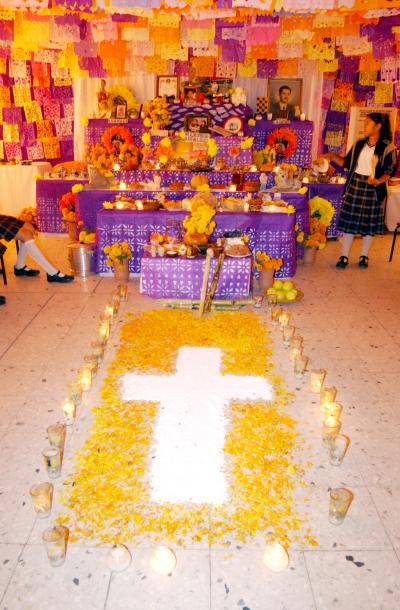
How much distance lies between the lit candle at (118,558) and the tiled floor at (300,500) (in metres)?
0.04

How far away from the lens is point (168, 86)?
965cm

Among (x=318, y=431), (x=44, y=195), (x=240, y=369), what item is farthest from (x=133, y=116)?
(x=318, y=431)

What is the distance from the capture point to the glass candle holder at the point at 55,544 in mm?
1998

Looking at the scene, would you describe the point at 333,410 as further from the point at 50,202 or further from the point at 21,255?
the point at 50,202

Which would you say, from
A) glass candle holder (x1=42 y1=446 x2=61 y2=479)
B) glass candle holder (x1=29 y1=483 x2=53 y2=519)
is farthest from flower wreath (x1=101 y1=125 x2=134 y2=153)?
glass candle holder (x1=29 y1=483 x2=53 y2=519)

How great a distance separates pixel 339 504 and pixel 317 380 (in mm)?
1243

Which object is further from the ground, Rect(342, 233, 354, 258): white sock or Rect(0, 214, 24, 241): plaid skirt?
Rect(0, 214, 24, 241): plaid skirt

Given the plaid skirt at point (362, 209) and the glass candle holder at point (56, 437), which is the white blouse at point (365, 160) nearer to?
the plaid skirt at point (362, 209)

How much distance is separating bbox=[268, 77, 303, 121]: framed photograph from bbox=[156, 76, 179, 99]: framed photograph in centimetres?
193

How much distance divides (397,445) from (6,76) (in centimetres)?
996

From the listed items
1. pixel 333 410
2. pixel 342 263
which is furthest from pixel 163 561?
pixel 342 263

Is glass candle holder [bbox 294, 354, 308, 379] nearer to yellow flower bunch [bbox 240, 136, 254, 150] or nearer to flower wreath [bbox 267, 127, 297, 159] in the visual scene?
yellow flower bunch [bbox 240, 136, 254, 150]

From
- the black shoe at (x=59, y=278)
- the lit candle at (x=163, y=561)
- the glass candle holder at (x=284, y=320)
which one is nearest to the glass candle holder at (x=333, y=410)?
the lit candle at (x=163, y=561)

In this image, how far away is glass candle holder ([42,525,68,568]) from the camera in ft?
6.56
